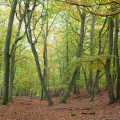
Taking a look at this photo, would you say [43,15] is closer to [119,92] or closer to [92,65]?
[92,65]

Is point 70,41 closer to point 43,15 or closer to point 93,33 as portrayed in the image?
point 93,33

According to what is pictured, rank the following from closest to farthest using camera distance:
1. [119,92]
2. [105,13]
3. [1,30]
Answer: [105,13] < [119,92] < [1,30]

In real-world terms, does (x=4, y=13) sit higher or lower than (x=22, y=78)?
higher

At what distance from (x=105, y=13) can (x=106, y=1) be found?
1.82 ft

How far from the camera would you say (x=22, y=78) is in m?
16.8

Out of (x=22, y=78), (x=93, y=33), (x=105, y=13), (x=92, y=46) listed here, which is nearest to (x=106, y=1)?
(x=105, y=13)

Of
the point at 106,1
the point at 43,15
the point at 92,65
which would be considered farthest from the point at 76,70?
the point at 106,1

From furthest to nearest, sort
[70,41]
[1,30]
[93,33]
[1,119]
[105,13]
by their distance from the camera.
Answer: [70,41], [93,33], [1,30], [105,13], [1,119]

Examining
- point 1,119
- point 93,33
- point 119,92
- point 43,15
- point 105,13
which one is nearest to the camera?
point 1,119

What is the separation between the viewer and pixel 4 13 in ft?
45.3

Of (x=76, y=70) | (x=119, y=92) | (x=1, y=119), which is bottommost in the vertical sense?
(x=1, y=119)

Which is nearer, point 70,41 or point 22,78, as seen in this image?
point 70,41

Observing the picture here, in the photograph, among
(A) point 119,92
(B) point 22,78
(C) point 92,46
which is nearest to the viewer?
(A) point 119,92

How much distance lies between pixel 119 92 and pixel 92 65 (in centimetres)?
251
